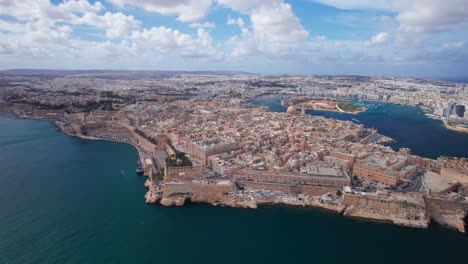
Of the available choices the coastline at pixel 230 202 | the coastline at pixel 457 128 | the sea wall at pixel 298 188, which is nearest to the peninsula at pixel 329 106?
the coastline at pixel 457 128

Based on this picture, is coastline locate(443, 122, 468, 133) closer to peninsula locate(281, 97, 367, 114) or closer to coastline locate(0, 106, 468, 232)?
peninsula locate(281, 97, 367, 114)

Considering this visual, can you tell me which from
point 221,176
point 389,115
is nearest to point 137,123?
point 221,176

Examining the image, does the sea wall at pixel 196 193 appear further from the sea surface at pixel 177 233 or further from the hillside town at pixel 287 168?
the sea surface at pixel 177 233

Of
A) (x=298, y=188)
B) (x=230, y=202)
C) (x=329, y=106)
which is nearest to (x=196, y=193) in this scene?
(x=230, y=202)

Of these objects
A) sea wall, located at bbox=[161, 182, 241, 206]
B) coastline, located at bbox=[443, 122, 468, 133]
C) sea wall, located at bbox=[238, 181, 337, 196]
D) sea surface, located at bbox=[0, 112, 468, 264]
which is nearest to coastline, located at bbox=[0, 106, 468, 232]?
sea wall, located at bbox=[161, 182, 241, 206]

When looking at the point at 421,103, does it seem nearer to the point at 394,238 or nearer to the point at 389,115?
the point at 389,115
